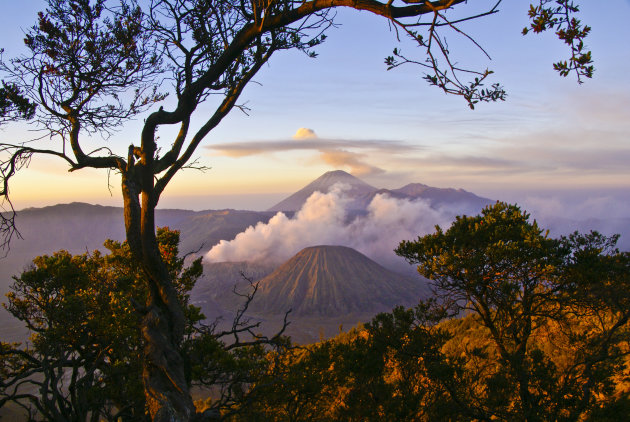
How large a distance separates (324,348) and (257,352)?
188 cm

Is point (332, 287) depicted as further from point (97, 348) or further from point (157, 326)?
point (157, 326)

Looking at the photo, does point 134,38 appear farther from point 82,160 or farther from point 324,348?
point 324,348

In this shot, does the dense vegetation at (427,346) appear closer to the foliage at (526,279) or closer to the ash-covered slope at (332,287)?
the foliage at (526,279)

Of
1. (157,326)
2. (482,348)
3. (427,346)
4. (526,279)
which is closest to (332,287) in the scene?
(526,279)

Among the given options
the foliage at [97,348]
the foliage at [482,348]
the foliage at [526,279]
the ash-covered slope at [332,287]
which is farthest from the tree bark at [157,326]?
the ash-covered slope at [332,287]

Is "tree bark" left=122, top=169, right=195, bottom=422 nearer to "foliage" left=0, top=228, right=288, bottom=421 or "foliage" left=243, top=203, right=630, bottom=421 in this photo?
"foliage" left=0, top=228, right=288, bottom=421

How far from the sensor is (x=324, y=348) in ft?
31.9

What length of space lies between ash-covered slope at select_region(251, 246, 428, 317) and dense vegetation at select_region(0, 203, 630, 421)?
143747 millimetres

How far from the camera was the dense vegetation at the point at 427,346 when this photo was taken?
24.3 ft

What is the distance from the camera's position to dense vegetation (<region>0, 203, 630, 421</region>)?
741 centimetres

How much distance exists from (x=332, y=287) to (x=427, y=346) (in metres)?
158

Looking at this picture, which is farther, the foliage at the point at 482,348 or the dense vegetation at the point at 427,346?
the foliage at the point at 482,348

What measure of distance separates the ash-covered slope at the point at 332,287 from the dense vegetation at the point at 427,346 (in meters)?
144

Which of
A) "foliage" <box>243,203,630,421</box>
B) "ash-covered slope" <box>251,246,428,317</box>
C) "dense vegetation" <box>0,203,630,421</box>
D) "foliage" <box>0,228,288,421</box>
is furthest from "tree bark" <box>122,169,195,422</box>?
"ash-covered slope" <box>251,246,428,317</box>
